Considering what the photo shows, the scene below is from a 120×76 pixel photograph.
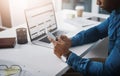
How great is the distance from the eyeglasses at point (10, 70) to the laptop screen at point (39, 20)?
17.6 inches

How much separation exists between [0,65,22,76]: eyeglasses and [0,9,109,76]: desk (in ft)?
0.20

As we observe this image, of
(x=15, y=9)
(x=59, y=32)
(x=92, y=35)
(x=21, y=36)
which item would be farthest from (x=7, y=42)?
(x=15, y=9)

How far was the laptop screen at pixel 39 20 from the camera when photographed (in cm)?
187

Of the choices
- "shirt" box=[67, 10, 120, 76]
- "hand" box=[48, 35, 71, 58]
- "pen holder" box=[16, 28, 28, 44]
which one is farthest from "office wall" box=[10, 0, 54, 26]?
"shirt" box=[67, 10, 120, 76]

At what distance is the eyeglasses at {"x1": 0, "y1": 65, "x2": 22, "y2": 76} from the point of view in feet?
4.57

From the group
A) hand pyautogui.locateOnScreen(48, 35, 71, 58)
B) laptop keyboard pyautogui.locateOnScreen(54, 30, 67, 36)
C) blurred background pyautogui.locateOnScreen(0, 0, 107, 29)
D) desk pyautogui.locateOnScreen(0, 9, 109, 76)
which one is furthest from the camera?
blurred background pyautogui.locateOnScreen(0, 0, 107, 29)

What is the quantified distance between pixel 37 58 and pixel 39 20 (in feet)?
1.47

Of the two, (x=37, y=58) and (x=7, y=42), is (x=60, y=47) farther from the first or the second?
(x=7, y=42)

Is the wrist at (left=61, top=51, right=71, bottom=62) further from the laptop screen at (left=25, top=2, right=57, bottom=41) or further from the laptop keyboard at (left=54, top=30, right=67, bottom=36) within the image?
the laptop keyboard at (left=54, top=30, right=67, bottom=36)

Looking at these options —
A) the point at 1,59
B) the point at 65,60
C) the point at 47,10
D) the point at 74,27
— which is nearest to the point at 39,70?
the point at 65,60

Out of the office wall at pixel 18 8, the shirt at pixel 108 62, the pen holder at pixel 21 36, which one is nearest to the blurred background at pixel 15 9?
the office wall at pixel 18 8

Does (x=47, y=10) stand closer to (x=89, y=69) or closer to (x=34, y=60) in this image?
(x=34, y=60)

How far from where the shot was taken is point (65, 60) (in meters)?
1.57

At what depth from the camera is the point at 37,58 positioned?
1.61m
